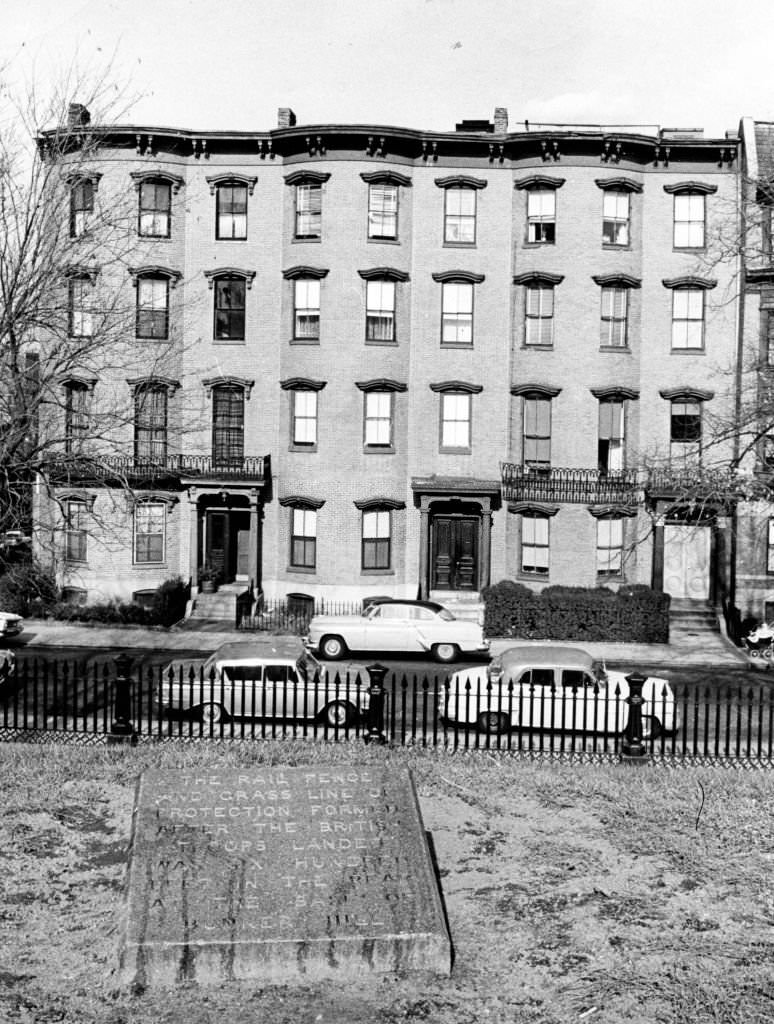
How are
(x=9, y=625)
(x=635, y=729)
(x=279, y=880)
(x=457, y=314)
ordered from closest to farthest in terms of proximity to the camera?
(x=279, y=880)
(x=635, y=729)
(x=9, y=625)
(x=457, y=314)

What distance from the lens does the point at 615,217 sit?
119 ft

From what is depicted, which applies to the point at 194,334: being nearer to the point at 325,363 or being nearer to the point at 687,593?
the point at 325,363

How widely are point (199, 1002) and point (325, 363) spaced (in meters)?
28.1

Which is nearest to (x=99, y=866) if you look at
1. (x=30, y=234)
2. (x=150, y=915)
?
(x=150, y=915)

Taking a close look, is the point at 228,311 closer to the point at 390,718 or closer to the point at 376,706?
the point at 390,718

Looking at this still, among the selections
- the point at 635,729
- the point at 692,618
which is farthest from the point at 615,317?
the point at 635,729

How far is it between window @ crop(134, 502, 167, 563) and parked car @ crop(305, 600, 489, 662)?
10.3 metres

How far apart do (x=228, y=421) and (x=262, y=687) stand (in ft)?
64.9

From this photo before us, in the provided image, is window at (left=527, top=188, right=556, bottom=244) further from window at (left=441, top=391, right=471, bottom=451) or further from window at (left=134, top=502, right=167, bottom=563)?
window at (left=134, top=502, right=167, bottom=563)

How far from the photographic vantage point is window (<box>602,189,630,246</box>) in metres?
36.1

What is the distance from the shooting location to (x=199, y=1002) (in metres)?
8.95

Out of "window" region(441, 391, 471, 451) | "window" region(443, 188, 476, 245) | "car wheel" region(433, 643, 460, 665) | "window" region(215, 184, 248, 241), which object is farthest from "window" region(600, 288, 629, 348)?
"car wheel" region(433, 643, 460, 665)

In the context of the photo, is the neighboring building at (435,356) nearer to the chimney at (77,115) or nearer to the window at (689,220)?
the window at (689,220)

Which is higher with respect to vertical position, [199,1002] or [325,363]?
[325,363]
